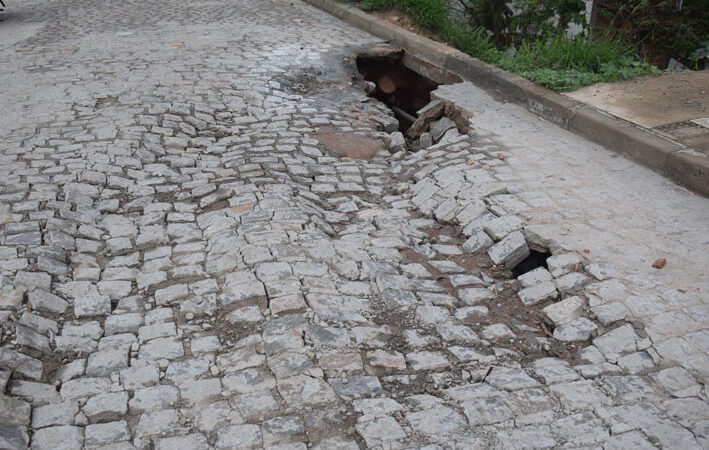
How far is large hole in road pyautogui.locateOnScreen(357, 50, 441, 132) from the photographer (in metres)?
8.06

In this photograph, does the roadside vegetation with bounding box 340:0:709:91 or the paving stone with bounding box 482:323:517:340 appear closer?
the paving stone with bounding box 482:323:517:340

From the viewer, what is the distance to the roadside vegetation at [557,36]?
6.46 m

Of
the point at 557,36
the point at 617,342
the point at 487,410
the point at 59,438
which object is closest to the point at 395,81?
the point at 557,36

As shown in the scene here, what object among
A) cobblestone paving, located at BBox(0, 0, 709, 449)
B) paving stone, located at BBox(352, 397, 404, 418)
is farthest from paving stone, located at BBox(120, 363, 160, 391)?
paving stone, located at BBox(352, 397, 404, 418)

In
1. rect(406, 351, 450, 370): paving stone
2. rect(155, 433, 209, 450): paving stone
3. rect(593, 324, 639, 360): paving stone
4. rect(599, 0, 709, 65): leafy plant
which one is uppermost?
rect(599, 0, 709, 65): leafy plant

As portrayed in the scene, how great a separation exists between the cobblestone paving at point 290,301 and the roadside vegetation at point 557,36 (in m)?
1.66

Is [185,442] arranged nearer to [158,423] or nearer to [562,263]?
[158,423]

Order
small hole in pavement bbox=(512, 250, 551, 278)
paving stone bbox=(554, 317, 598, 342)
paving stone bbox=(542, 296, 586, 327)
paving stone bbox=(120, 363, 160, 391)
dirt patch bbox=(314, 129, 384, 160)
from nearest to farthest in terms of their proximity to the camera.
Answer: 1. paving stone bbox=(120, 363, 160, 391)
2. paving stone bbox=(554, 317, 598, 342)
3. paving stone bbox=(542, 296, 586, 327)
4. small hole in pavement bbox=(512, 250, 551, 278)
5. dirt patch bbox=(314, 129, 384, 160)

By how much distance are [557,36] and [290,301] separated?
508 centimetres

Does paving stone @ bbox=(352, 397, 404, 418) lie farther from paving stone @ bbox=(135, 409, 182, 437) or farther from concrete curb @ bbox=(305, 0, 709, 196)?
concrete curb @ bbox=(305, 0, 709, 196)

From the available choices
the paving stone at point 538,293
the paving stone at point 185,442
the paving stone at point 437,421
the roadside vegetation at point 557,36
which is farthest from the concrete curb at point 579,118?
the paving stone at point 185,442

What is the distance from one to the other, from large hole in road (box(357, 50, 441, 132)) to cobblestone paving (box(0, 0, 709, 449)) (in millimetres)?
1945

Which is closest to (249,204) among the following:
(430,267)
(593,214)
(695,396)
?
(430,267)

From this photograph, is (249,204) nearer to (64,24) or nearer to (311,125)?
(311,125)
